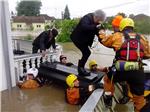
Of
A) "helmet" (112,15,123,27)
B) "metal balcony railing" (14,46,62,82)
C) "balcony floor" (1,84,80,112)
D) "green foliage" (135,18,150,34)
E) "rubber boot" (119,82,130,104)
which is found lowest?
"balcony floor" (1,84,80,112)

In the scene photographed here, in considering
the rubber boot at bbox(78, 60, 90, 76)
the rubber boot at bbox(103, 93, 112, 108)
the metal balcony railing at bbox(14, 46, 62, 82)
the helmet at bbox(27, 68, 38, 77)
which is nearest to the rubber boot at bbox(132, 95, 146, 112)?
the rubber boot at bbox(103, 93, 112, 108)

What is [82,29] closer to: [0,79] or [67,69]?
[67,69]

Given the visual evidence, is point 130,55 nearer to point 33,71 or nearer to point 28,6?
point 33,71

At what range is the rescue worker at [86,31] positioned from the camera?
15.1 feet

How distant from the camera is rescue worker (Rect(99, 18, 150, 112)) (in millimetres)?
3867

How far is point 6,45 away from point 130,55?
2.95 meters

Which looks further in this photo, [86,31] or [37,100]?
[37,100]

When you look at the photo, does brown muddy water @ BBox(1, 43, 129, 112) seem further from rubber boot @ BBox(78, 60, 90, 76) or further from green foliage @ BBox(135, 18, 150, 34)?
green foliage @ BBox(135, 18, 150, 34)

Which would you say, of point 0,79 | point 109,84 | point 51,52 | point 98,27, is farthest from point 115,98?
point 51,52

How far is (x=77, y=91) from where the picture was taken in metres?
4.92

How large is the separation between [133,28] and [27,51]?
247 inches

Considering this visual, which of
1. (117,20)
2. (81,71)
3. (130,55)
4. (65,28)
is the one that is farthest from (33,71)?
(65,28)

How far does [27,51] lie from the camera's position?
32.1 feet

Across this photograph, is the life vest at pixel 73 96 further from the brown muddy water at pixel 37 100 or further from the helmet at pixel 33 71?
the helmet at pixel 33 71
